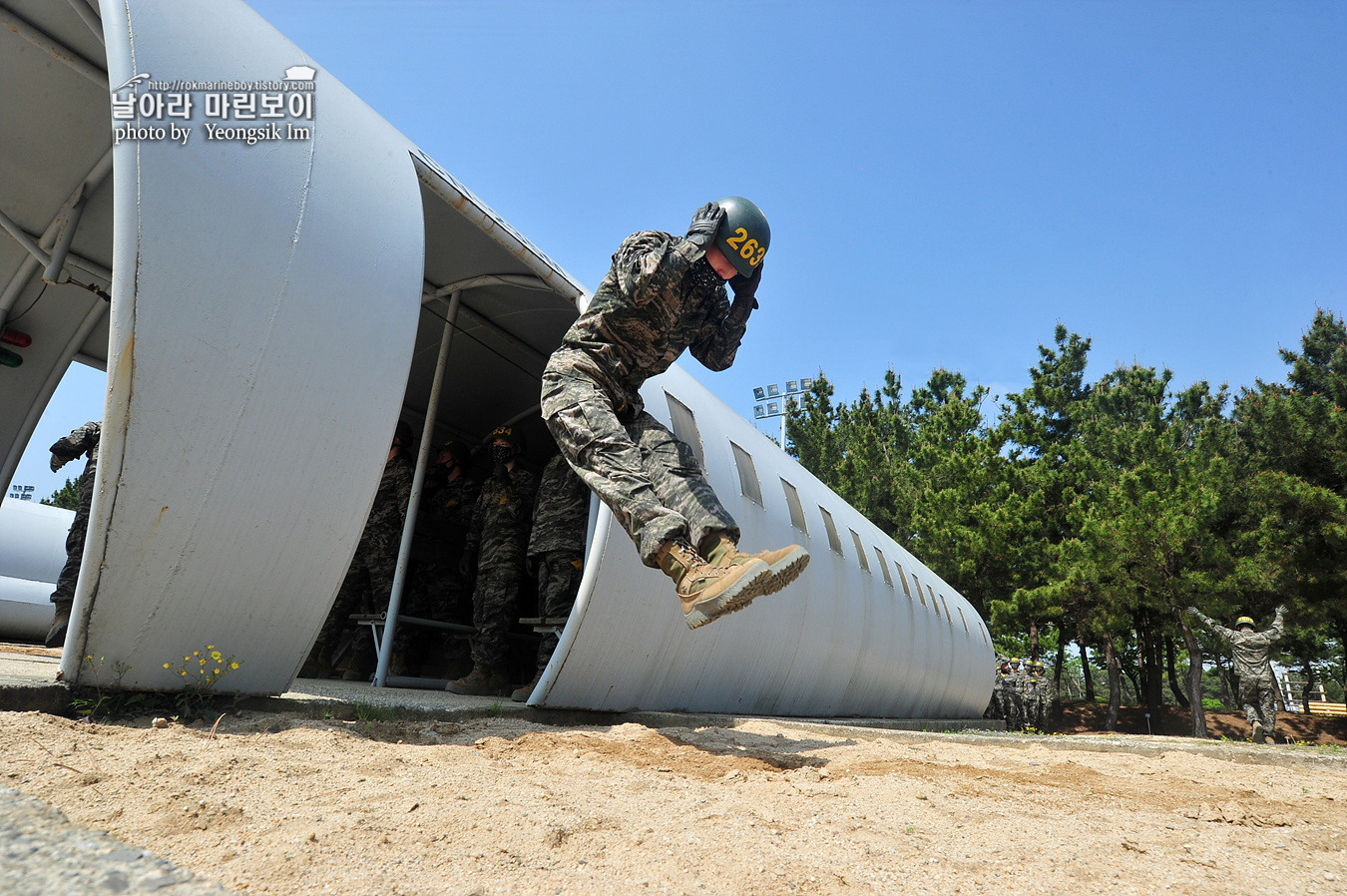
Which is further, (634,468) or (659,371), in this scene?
(659,371)

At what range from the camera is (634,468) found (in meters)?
2.91

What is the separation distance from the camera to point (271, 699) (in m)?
2.98

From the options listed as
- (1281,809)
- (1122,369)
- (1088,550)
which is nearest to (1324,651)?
(1122,369)

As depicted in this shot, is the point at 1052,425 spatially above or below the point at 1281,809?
above

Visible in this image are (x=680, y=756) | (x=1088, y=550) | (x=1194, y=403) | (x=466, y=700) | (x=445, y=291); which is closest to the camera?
(x=680, y=756)

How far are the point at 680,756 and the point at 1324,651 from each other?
32296 millimetres

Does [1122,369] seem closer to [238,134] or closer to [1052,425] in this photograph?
[1052,425]

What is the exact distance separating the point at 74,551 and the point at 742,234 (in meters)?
4.81

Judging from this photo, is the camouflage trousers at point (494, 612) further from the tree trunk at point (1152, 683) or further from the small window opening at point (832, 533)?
the tree trunk at point (1152, 683)

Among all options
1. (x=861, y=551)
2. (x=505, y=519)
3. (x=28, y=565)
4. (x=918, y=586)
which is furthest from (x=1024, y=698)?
(x=28, y=565)

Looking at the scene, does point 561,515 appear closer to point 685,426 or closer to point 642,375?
point 685,426

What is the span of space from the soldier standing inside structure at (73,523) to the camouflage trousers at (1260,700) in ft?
49.8

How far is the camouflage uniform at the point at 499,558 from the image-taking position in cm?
501

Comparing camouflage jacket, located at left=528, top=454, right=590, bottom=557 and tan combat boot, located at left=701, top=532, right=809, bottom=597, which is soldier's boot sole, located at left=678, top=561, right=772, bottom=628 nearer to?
tan combat boot, located at left=701, top=532, right=809, bottom=597
